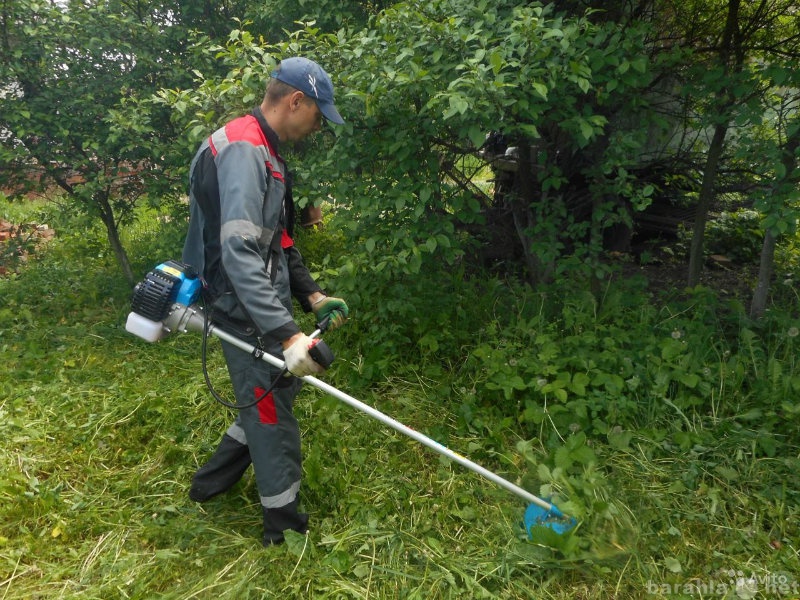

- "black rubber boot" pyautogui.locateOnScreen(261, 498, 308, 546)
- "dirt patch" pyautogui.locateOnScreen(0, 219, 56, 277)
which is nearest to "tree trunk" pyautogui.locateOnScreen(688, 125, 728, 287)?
"black rubber boot" pyautogui.locateOnScreen(261, 498, 308, 546)

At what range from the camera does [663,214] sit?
206 inches

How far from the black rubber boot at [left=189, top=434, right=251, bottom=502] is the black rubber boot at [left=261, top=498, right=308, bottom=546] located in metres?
0.35

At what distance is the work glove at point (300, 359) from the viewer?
86.1 inches

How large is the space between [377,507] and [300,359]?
105 cm

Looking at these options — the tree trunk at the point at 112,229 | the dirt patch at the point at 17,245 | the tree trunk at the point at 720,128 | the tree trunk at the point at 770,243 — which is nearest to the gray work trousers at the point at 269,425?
the tree trunk at the point at 770,243

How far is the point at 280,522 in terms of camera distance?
2.61m

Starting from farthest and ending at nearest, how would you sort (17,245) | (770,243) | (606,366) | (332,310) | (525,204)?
(17,245), (525,204), (770,243), (606,366), (332,310)

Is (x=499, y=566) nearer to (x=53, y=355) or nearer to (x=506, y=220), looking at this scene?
(x=506, y=220)

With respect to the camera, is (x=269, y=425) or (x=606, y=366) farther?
(x=606, y=366)

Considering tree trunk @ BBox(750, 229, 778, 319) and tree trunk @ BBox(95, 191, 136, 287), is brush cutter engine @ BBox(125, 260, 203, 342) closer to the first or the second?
tree trunk @ BBox(95, 191, 136, 287)

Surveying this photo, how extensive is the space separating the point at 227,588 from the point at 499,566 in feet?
3.69

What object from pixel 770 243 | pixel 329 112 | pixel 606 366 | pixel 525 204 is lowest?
pixel 606 366

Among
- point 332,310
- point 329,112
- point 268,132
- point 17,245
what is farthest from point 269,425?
point 17,245

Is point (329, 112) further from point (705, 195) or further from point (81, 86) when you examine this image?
point (81, 86)
